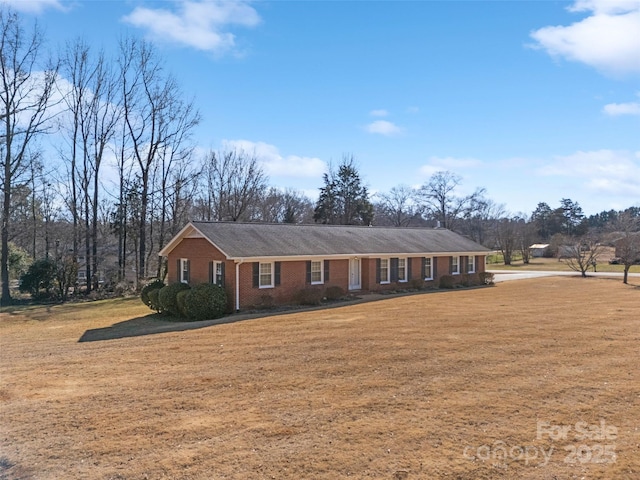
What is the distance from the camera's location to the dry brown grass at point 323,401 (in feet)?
18.0

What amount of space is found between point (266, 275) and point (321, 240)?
503cm

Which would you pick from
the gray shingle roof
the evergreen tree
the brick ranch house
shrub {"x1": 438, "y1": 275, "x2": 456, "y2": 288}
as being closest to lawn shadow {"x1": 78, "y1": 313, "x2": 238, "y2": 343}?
the brick ranch house

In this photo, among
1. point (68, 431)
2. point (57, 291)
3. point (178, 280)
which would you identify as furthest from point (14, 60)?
point (68, 431)

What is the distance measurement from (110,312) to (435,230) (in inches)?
886

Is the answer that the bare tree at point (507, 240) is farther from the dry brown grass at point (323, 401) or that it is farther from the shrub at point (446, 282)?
the dry brown grass at point (323, 401)

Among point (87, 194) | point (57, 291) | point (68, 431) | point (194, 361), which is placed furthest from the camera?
point (87, 194)

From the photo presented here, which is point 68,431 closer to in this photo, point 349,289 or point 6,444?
point 6,444

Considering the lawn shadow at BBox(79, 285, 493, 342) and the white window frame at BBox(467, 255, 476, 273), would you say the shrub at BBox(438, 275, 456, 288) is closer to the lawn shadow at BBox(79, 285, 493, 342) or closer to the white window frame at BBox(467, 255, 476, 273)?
the white window frame at BBox(467, 255, 476, 273)

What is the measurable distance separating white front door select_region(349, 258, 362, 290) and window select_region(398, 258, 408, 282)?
291 cm

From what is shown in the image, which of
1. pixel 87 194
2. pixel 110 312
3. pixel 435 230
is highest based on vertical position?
pixel 87 194

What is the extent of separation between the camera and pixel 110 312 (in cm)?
2183

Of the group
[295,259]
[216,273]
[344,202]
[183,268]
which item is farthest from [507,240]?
[216,273]

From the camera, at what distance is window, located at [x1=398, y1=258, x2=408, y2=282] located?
89.6 ft

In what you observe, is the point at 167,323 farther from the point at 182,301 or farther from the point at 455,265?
the point at 455,265
